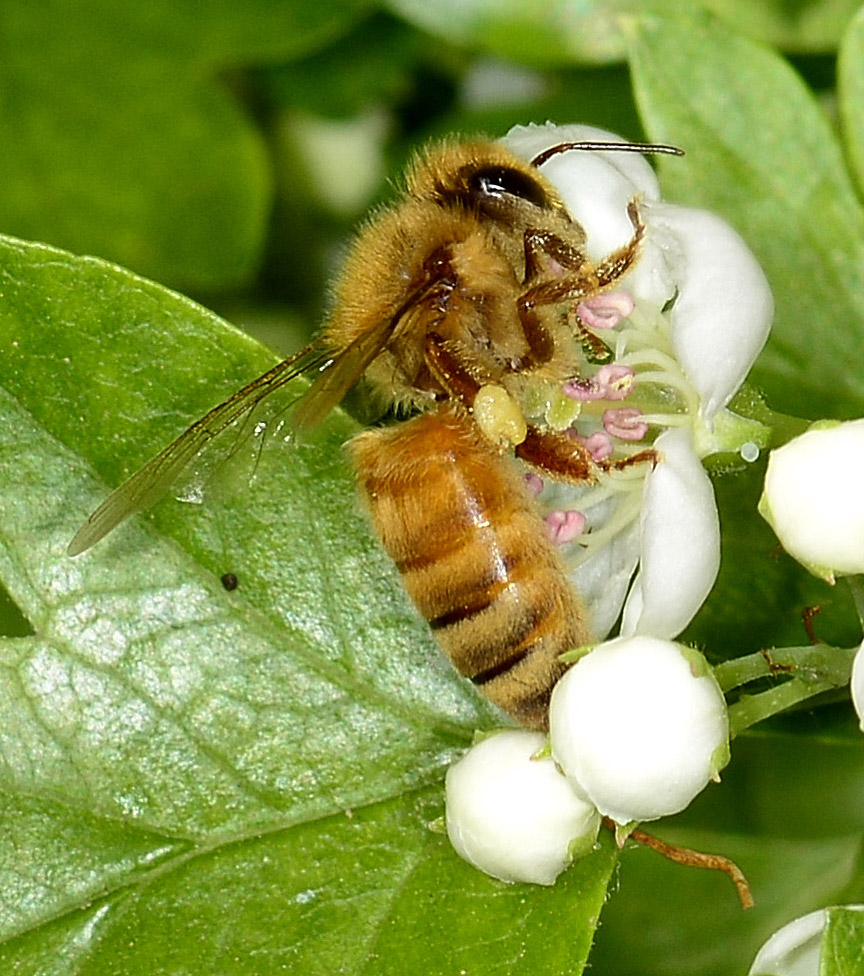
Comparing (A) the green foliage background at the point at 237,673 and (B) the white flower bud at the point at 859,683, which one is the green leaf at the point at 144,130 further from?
(B) the white flower bud at the point at 859,683

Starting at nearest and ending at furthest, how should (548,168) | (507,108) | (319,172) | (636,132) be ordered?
(548,168), (636,132), (507,108), (319,172)

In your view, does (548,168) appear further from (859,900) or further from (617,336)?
(859,900)

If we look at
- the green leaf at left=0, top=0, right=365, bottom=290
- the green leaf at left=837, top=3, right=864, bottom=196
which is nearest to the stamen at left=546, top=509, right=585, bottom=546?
Result: the green leaf at left=837, top=3, right=864, bottom=196

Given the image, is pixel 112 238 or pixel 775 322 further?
pixel 112 238

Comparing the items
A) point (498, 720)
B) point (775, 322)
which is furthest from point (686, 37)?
point (498, 720)

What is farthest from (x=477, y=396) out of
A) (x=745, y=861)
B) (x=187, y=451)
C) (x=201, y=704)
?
(x=745, y=861)
